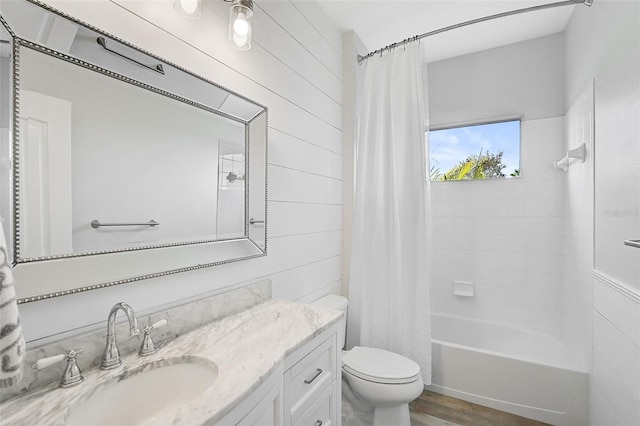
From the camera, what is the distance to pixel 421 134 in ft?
6.46

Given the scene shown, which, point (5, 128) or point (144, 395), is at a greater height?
point (5, 128)

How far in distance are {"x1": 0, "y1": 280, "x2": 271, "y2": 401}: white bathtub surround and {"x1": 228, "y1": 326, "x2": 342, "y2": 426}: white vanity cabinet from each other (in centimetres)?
40

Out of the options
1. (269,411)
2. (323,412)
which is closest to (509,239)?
(323,412)

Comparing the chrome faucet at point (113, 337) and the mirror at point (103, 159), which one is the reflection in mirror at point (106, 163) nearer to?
the mirror at point (103, 159)

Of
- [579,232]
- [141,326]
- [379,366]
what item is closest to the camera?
[141,326]

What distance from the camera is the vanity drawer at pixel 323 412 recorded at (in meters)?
1.12

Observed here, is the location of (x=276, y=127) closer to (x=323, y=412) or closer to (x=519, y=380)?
(x=323, y=412)

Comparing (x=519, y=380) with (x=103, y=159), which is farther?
(x=519, y=380)

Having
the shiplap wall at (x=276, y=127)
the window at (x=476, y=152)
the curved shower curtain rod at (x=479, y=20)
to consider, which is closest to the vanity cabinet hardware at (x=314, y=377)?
the shiplap wall at (x=276, y=127)

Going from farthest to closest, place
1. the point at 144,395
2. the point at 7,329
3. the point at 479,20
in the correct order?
1. the point at 479,20
2. the point at 144,395
3. the point at 7,329

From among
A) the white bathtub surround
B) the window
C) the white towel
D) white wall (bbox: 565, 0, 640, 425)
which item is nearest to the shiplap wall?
the white bathtub surround

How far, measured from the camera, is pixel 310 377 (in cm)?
115

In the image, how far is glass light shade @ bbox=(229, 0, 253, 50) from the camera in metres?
1.19

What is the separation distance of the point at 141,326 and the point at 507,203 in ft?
9.15
